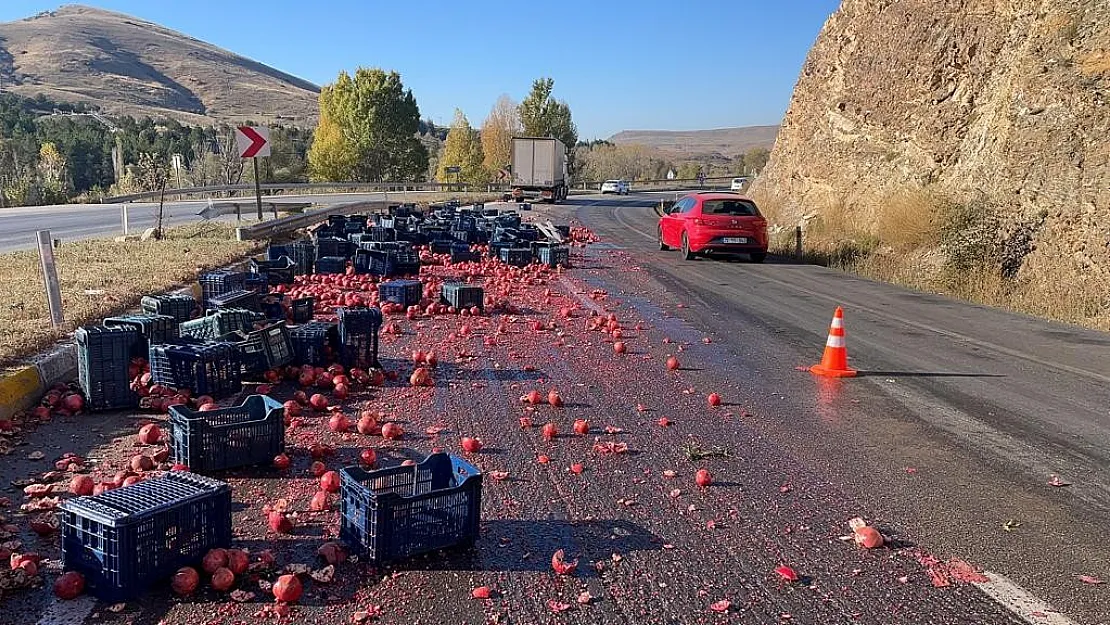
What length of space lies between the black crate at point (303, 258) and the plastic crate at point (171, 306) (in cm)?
619

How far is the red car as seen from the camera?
18859 millimetres

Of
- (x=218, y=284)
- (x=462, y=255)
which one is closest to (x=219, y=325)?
(x=218, y=284)

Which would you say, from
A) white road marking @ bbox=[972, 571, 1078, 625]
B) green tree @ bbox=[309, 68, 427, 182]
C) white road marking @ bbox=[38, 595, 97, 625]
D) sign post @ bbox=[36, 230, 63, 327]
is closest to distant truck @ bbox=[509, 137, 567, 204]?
green tree @ bbox=[309, 68, 427, 182]

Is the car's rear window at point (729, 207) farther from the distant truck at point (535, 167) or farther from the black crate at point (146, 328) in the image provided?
the distant truck at point (535, 167)

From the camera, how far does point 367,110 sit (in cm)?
6838

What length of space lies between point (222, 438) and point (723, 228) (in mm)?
15436

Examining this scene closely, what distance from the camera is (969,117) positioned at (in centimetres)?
1997

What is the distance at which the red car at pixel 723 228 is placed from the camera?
61.9 feet

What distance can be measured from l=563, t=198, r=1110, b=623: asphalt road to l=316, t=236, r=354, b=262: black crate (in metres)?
7.65

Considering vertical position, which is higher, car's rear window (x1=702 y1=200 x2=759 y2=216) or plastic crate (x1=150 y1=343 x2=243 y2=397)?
car's rear window (x1=702 y1=200 x2=759 y2=216)

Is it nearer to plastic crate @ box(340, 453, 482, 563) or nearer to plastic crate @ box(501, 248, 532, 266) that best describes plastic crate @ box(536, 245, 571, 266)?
plastic crate @ box(501, 248, 532, 266)

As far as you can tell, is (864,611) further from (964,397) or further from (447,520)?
(964,397)

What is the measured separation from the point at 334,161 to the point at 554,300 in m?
59.7

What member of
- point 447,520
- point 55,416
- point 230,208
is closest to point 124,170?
point 230,208
